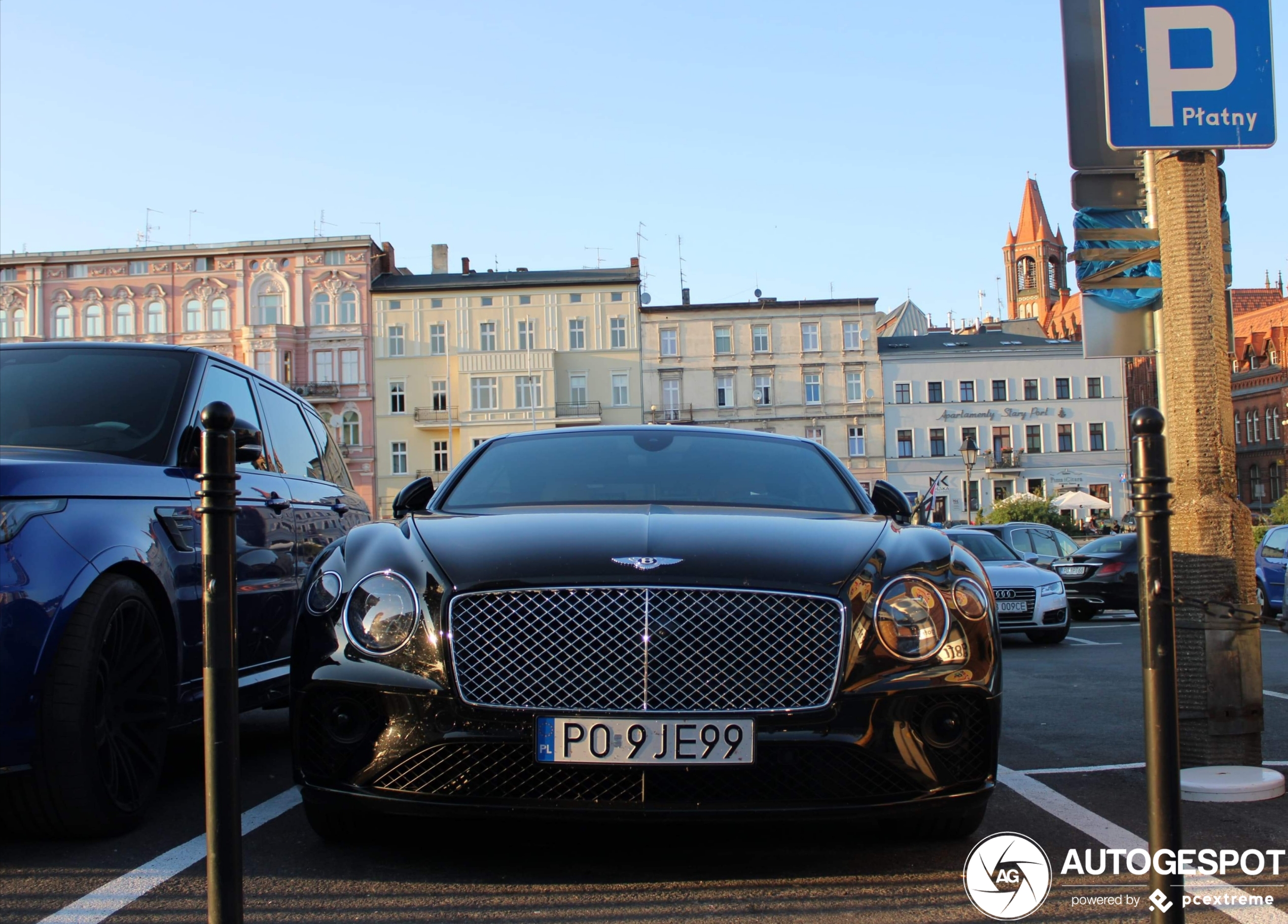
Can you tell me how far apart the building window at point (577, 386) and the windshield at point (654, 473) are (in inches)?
2591

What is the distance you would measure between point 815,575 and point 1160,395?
273 cm

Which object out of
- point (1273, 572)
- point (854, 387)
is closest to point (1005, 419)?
point (854, 387)

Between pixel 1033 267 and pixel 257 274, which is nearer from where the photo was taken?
pixel 257 274

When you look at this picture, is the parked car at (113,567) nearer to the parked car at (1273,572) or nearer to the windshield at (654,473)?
the windshield at (654,473)

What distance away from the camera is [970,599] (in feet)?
12.9

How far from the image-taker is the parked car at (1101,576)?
19.7m

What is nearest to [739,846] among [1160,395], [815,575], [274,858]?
[815,575]

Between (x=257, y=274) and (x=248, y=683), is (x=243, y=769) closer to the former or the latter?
(x=248, y=683)

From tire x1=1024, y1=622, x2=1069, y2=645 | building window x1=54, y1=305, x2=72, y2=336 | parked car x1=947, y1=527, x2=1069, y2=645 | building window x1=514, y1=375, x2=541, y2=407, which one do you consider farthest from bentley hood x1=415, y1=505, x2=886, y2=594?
building window x1=54, y1=305, x2=72, y2=336

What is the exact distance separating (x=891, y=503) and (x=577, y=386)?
66.5m

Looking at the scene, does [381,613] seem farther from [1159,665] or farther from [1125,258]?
[1125,258]

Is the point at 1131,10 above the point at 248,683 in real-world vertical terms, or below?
above

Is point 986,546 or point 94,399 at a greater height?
point 94,399

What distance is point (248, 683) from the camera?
18.0 feet
